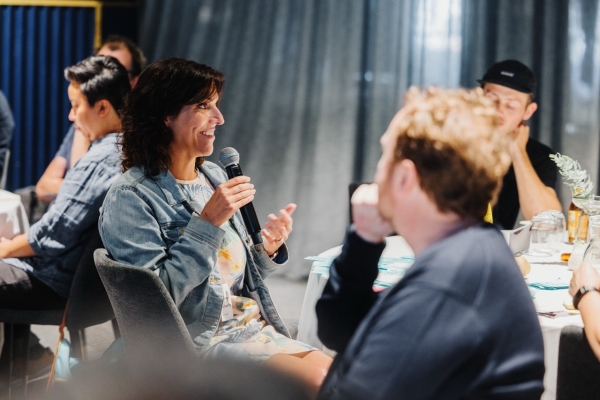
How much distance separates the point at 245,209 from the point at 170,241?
0.22 m

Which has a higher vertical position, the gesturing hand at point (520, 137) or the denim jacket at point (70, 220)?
the gesturing hand at point (520, 137)

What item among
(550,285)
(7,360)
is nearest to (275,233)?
Answer: (550,285)

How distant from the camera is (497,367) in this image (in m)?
0.91

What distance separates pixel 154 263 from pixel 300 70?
11.2 ft

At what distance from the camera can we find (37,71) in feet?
17.6

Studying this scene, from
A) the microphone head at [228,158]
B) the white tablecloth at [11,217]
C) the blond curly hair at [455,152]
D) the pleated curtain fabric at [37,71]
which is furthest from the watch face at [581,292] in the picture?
the pleated curtain fabric at [37,71]

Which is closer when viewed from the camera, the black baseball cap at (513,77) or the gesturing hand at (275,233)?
the gesturing hand at (275,233)

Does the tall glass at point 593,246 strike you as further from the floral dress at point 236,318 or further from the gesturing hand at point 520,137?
the gesturing hand at point 520,137

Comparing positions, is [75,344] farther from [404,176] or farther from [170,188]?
[404,176]

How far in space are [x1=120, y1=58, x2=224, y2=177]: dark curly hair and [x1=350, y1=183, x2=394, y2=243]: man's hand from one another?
903mm

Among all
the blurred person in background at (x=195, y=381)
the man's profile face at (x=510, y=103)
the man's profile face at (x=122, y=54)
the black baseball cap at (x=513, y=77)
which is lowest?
the blurred person in background at (x=195, y=381)

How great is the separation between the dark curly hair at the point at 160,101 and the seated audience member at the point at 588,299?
1.11 metres

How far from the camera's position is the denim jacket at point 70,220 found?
2.50 m

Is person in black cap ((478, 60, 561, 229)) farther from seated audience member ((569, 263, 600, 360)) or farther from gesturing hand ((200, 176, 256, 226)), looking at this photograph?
gesturing hand ((200, 176, 256, 226))
